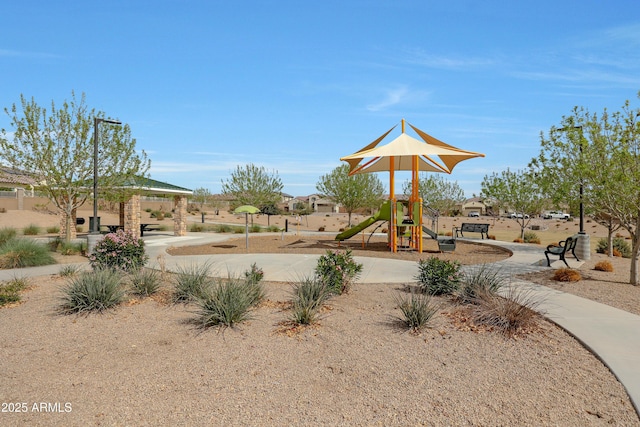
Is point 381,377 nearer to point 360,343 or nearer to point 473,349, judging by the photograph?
point 360,343

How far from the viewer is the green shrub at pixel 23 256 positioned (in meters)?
13.4

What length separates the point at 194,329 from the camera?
6680mm

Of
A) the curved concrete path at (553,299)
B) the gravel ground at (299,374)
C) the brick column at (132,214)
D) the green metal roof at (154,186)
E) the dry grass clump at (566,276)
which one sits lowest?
the gravel ground at (299,374)

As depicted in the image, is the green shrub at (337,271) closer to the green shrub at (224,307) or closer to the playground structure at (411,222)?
the green shrub at (224,307)

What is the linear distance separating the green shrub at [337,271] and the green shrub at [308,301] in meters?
0.29

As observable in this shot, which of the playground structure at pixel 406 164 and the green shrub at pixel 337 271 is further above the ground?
the playground structure at pixel 406 164

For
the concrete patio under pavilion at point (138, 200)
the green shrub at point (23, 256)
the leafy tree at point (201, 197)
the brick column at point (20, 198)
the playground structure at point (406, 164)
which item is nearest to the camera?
the green shrub at point (23, 256)

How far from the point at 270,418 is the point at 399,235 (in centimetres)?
1459

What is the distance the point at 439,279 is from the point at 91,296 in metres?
6.53

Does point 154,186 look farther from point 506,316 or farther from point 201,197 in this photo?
point 201,197

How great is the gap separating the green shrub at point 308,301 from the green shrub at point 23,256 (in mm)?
10154

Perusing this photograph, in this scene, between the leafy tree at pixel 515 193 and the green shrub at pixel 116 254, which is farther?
the leafy tree at pixel 515 193

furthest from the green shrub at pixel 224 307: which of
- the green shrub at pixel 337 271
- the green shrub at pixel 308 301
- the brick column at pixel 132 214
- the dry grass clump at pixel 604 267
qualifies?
the brick column at pixel 132 214

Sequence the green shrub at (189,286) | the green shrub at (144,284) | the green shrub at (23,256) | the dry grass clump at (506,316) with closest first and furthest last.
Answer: the dry grass clump at (506,316) → the green shrub at (189,286) → the green shrub at (144,284) → the green shrub at (23,256)
